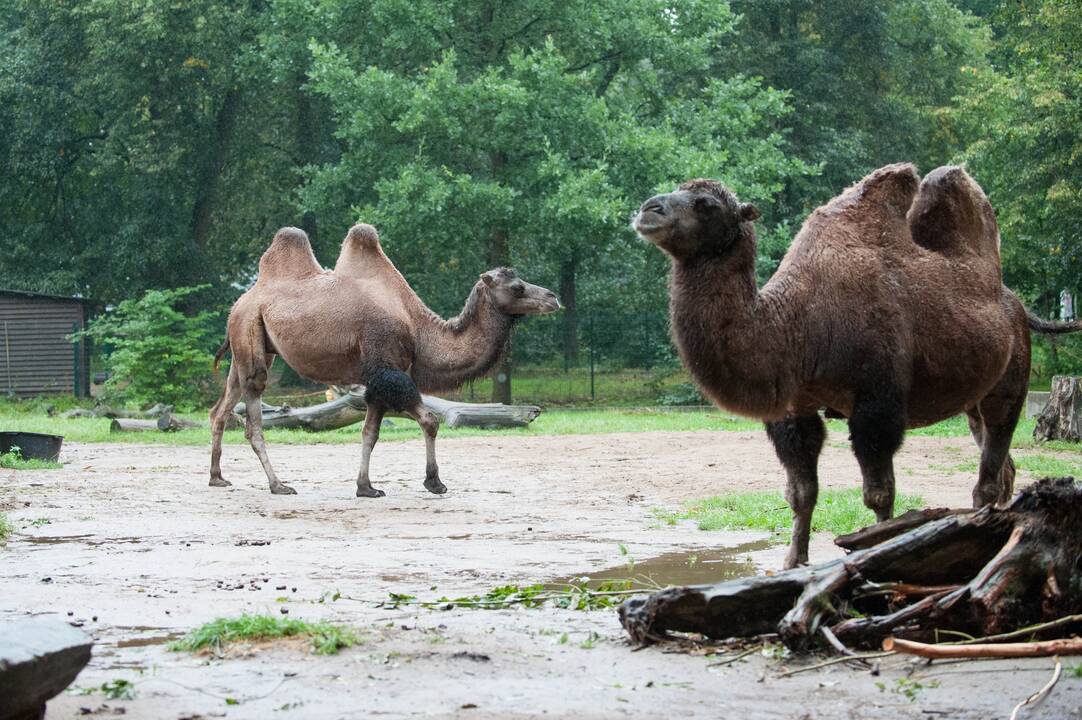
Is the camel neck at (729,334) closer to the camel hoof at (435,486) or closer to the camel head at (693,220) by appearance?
the camel head at (693,220)

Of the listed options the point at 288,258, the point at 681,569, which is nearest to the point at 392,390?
the point at 288,258

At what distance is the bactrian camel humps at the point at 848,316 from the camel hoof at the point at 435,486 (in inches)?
200

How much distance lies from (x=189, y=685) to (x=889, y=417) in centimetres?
355

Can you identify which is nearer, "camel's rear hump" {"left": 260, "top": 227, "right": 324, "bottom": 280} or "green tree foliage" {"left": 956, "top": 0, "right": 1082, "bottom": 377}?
"camel's rear hump" {"left": 260, "top": 227, "right": 324, "bottom": 280}

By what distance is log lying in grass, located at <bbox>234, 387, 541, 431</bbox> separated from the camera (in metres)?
20.1

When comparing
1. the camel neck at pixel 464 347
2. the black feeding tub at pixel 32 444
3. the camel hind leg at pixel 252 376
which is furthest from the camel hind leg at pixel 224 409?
the black feeding tub at pixel 32 444

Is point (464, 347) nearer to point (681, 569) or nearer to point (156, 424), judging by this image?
A: point (681, 569)

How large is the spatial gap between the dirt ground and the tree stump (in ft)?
7.47

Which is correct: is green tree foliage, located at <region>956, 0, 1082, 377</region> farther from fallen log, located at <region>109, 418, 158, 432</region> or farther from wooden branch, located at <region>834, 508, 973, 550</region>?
wooden branch, located at <region>834, 508, 973, 550</region>

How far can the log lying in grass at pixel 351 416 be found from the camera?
20.1 meters

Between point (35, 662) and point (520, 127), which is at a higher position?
point (520, 127)

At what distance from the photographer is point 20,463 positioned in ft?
44.3

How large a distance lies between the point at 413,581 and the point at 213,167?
2859 cm

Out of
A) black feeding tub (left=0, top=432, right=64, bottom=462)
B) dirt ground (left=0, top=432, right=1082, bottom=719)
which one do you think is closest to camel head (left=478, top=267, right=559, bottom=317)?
dirt ground (left=0, top=432, right=1082, bottom=719)
